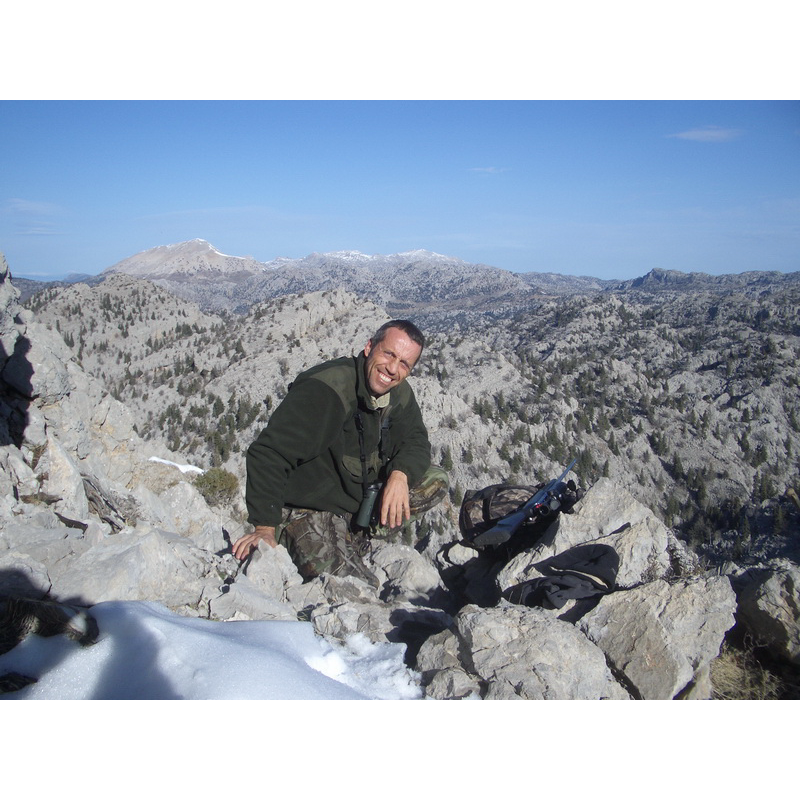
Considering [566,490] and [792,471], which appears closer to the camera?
[566,490]

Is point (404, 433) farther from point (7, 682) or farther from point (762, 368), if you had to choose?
point (762, 368)

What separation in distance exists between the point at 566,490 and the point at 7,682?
20.8 feet

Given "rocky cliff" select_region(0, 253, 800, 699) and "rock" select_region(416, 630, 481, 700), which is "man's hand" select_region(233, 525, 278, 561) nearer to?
"rocky cliff" select_region(0, 253, 800, 699)

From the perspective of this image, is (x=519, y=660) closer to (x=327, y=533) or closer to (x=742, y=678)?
(x=742, y=678)

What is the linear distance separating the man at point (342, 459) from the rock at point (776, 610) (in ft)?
9.95

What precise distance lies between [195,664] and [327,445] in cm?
225

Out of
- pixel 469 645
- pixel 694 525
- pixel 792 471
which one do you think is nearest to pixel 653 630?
pixel 469 645

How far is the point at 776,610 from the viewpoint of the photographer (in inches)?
161

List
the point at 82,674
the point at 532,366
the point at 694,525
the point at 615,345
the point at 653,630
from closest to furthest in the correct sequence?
the point at 82,674
the point at 653,630
the point at 694,525
the point at 532,366
the point at 615,345

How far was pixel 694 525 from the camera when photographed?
201ft

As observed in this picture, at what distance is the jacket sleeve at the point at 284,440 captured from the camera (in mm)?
4184

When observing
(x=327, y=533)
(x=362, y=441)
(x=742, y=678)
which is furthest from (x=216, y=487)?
(x=742, y=678)

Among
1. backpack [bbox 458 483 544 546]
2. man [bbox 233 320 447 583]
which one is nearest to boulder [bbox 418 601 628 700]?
man [bbox 233 320 447 583]

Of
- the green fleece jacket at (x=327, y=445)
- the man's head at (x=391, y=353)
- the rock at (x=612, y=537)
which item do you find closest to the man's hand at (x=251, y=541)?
the green fleece jacket at (x=327, y=445)
